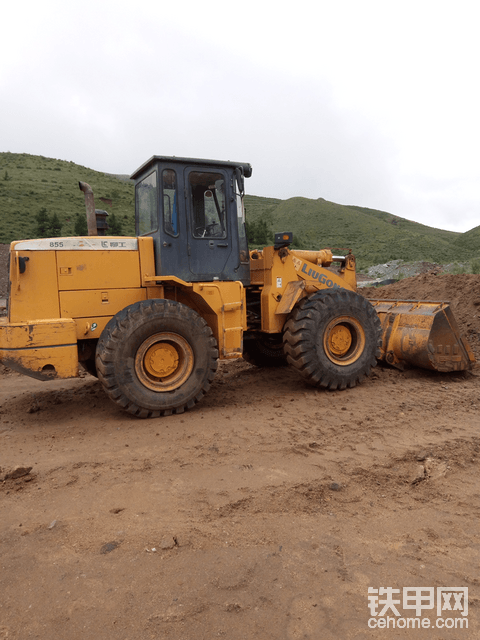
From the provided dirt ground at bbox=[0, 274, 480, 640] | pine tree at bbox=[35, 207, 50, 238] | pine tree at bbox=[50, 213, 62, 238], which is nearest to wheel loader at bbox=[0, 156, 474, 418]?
dirt ground at bbox=[0, 274, 480, 640]

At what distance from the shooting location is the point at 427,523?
3.01m

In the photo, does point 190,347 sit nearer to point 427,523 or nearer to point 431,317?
point 427,523

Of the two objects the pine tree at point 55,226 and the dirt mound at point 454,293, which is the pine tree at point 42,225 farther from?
the dirt mound at point 454,293

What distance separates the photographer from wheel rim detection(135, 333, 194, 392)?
531 cm

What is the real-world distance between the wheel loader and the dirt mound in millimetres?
2419

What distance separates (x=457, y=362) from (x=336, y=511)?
14.9 feet

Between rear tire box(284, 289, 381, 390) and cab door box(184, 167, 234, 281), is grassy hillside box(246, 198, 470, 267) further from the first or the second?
cab door box(184, 167, 234, 281)

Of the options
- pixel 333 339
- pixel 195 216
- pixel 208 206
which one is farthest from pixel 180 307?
pixel 333 339

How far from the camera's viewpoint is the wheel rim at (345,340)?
254 inches

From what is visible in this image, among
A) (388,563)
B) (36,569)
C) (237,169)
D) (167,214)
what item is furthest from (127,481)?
(237,169)

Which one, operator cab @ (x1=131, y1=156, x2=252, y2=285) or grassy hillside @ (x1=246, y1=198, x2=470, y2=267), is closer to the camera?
operator cab @ (x1=131, y1=156, x2=252, y2=285)

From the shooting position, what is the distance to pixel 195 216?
583 cm

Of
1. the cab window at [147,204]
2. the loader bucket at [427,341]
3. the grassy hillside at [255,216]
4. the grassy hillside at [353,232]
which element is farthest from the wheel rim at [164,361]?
the grassy hillside at [353,232]

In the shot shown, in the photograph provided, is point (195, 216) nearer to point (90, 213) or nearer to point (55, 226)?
point (90, 213)
